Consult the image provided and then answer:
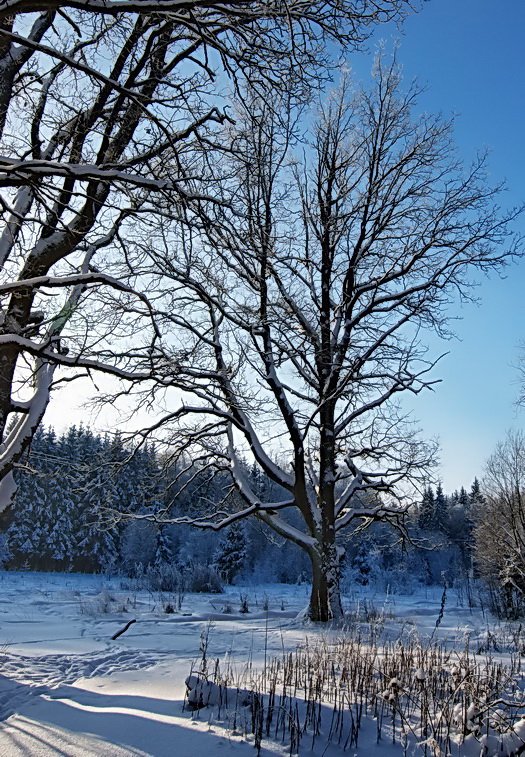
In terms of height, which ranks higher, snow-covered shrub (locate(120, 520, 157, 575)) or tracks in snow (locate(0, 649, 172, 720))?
tracks in snow (locate(0, 649, 172, 720))

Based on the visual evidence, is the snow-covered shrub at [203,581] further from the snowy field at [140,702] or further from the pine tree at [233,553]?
the pine tree at [233,553]

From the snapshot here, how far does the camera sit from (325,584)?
385 inches

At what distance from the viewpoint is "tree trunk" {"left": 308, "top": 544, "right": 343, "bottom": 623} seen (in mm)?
9633

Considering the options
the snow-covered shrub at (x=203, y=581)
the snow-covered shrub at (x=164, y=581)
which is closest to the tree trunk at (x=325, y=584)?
the snow-covered shrub at (x=164, y=581)

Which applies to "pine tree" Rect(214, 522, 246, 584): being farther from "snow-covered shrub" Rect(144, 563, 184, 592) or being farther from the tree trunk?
the tree trunk

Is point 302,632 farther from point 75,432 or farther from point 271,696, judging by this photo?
point 75,432

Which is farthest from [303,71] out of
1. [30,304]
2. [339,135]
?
[339,135]

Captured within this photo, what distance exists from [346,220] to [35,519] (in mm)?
36047

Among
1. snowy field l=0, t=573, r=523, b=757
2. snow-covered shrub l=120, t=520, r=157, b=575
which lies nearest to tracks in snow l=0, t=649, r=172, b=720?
snowy field l=0, t=573, r=523, b=757

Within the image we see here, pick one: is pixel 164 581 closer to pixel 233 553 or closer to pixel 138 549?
pixel 233 553

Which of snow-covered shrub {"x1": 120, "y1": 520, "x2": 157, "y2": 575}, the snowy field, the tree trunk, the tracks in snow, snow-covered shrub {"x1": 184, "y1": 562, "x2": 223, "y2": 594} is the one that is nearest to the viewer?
the snowy field

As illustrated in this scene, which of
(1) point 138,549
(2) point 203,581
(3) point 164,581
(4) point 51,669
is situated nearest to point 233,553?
(1) point 138,549

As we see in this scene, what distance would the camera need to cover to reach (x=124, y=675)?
15.6 ft

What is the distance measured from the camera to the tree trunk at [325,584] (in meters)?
9.63
